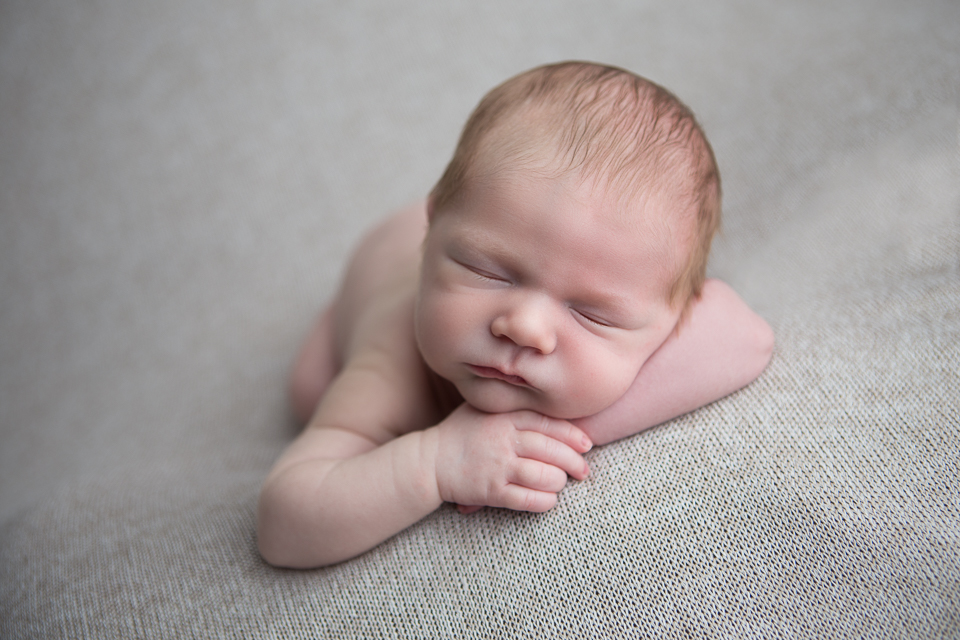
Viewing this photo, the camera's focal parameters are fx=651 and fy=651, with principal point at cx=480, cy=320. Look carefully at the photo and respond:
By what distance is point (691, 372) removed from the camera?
807 millimetres

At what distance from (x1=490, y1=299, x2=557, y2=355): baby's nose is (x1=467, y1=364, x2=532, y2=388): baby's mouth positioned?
0.16 ft

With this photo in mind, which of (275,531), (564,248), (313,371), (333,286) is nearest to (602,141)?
(564,248)

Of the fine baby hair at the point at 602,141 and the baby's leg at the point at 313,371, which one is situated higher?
the fine baby hair at the point at 602,141

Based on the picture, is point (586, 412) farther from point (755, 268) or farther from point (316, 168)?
point (316, 168)

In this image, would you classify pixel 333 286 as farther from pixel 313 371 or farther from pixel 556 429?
pixel 556 429

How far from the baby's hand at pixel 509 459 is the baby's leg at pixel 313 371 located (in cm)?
46

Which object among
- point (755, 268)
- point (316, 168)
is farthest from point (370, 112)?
point (755, 268)

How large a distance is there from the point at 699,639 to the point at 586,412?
0.86 ft

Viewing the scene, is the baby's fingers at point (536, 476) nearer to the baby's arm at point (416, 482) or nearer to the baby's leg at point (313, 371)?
the baby's arm at point (416, 482)

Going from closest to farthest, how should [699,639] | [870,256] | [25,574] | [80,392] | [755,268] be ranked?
[699,639] < [25,574] < [870,256] < [755,268] < [80,392]

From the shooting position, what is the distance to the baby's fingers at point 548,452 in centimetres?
76

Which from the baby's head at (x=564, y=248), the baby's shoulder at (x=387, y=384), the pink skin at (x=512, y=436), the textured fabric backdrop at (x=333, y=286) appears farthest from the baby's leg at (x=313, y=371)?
the baby's head at (x=564, y=248)

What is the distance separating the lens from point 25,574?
0.88m

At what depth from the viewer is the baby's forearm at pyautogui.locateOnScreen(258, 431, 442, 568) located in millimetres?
764
